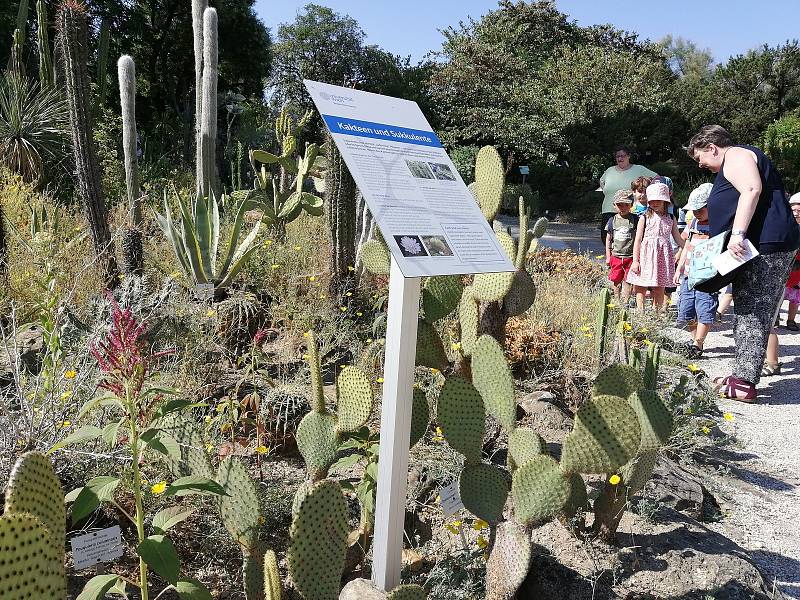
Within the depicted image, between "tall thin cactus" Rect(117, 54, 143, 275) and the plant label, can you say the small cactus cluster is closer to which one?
the plant label

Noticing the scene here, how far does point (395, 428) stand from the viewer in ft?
5.14

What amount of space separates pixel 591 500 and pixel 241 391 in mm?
1815

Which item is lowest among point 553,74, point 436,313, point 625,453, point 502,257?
point 625,453

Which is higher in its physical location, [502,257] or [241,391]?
[502,257]

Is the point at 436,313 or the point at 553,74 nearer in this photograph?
the point at 436,313

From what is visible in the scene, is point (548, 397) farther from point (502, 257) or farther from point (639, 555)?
point (502, 257)

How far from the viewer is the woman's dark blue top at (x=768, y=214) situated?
3.64 m

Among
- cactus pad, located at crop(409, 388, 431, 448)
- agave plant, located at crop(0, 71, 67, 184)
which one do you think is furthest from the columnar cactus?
agave plant, located at crop(0, 71, 67, 184)

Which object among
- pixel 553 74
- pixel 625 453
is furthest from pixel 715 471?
pixel 553 74

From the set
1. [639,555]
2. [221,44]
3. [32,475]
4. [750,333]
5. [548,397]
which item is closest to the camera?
[32,475]

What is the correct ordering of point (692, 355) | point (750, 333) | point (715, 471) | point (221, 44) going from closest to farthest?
1. point (715, 471)
2. point (750, 333)
3. point (692, 355)
4. point (221, 44)

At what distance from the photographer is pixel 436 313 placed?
2.35 metres

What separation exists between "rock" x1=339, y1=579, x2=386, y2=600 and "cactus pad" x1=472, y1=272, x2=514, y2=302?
112cm

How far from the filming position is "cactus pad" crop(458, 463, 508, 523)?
6.22ft
